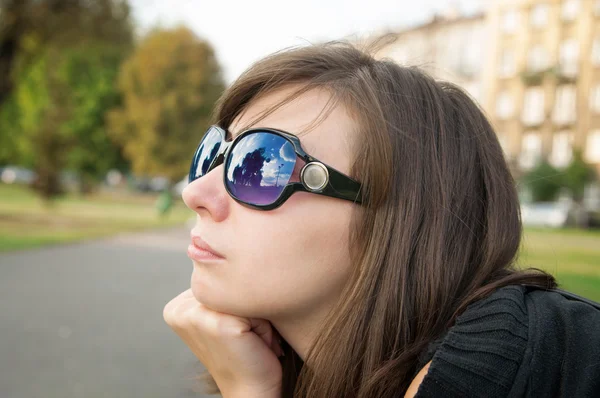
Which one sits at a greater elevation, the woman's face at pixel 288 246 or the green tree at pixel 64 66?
the green tree at pixel 64 66

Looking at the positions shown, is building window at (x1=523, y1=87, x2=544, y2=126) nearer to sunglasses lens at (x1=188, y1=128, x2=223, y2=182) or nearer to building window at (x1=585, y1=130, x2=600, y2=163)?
building window at (x1=585, y1=130, x2=600, y2=163)

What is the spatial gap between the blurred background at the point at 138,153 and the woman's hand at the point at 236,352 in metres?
0.97

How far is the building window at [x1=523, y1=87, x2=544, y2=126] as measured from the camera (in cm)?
4388

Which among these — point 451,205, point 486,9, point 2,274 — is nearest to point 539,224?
point 486,9

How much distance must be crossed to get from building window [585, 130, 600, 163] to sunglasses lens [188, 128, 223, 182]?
45.5 metres

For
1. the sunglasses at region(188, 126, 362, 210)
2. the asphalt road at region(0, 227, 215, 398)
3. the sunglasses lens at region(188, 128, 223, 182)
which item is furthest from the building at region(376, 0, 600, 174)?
the sunglasses at region(188, 126, 362, 210)

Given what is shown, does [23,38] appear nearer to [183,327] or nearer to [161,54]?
[183,327]

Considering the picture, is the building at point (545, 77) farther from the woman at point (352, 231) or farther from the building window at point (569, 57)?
the woman at point (352, 231)

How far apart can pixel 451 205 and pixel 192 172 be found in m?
0.81

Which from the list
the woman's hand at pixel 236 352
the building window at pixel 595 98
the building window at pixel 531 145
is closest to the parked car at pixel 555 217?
the building window at pixel 531 145

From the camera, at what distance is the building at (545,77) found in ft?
135

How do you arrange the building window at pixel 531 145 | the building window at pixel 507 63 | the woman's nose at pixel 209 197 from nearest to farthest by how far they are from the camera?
the woman's nose at pixel 209 197, the building window at pixel 531 145, the building window at pixel 507 63

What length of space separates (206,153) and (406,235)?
66 cm

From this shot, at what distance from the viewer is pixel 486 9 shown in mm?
48281
